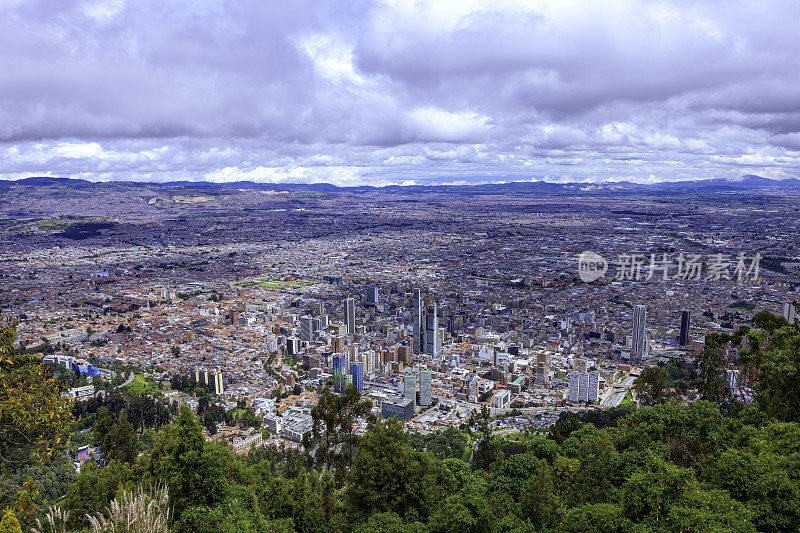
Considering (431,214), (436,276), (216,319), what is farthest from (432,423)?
(431,214)

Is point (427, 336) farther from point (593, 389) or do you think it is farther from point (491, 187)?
point (491, 187)

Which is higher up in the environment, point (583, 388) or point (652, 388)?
point (652, 388)

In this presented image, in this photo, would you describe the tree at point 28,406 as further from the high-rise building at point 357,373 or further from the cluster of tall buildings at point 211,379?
the cluster of tall buildings at point 211,379

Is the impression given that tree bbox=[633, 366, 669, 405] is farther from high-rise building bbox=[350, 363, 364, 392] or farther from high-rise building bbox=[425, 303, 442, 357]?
high-rise building bbox=[425, 303, 442, 357]

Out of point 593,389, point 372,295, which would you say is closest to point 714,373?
point 593,389

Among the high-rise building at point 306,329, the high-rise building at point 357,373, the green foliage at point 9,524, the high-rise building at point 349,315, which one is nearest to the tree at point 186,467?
the green foliage at point 9,524

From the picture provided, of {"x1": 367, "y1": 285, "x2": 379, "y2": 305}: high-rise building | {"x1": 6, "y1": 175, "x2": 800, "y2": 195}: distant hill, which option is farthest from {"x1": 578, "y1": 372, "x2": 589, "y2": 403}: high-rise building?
{"x1": 6, "y1": 175, "x2": 800, "y2": 195}: distant hill
